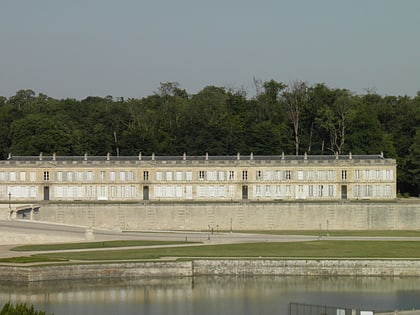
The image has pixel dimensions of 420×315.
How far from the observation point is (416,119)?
120 m

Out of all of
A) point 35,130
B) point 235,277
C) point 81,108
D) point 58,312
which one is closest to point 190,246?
point 235,277

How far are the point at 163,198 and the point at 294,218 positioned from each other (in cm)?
1447

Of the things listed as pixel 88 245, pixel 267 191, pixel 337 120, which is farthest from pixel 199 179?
pixel 88 245

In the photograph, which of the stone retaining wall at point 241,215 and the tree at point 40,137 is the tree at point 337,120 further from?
the tree at point 40,137

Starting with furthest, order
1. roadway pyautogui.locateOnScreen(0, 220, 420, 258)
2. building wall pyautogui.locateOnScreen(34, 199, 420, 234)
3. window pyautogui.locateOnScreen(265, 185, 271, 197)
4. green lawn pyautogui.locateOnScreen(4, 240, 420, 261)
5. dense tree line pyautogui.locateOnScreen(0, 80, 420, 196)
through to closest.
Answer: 1. dense tree line pyautogui.locateOnScreen(0, 80, 420, 196)
2. window pyautogui.locateOnScreen(265, 185, 271, 197)
3. building wall pyautogui.locateOnScreen(34, 199, 420, 234)
4. roadway pyautogui.locateOnScreen(0, 220, 420, 258)
5. green lawn pyautogui.locateOnScreen(4, 240, 420, 261)

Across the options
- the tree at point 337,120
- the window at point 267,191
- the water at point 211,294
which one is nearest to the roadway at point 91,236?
the water at point 211,294

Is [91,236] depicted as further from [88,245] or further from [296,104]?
[296,104]

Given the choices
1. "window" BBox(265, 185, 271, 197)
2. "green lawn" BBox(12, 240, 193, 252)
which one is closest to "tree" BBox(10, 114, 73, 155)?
"window" BBox(265, 185, 271, 197)

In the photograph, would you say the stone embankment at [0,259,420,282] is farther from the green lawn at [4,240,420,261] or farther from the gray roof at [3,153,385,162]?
the gray roof at [3,153,385,162]

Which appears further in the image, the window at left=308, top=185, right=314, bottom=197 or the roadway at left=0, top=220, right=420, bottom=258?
the window at left=308, top=185, right=314, bottom=197

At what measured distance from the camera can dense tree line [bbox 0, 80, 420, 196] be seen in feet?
383

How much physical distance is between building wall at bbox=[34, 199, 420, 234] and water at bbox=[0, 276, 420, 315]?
29.9 m

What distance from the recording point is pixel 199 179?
10750 centimetres

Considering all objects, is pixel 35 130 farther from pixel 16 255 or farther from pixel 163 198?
pixel 16 255
